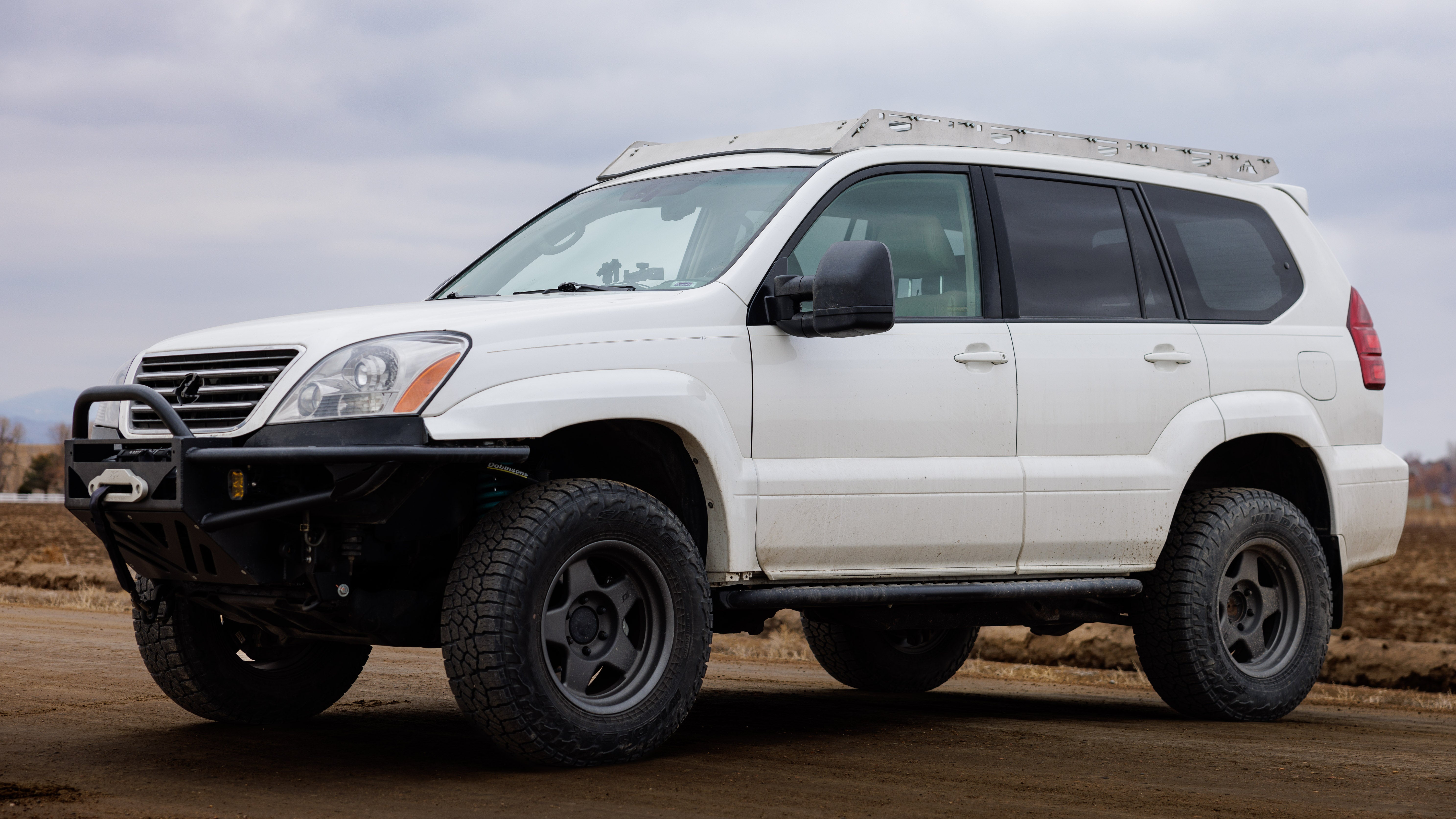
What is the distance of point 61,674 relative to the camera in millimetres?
7652

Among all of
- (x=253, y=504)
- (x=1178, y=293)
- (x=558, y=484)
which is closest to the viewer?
(x=253, y=504)

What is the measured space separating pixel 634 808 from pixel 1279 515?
385 centimetres

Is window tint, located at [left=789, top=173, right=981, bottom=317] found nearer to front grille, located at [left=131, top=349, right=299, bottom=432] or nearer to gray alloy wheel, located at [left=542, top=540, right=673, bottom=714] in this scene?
gray alloy wheel, located at [left=542, top=540, right=673, bottom=714]

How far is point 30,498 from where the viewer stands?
292 feet

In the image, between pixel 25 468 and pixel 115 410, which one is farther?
pixel 25 468

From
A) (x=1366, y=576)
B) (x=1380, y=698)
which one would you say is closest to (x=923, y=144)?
(x=1380, y=698)

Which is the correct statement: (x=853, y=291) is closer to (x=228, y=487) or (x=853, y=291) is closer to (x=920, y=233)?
(x=920, y=233)

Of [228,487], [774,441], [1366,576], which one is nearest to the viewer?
[228,487]

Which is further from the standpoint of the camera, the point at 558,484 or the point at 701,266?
the point at 701,266

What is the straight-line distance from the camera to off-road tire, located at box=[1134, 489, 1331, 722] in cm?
681

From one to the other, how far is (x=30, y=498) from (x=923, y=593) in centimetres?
9250

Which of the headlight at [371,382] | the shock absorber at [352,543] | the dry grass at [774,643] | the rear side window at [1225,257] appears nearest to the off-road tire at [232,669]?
the shock absorber at [352,543]

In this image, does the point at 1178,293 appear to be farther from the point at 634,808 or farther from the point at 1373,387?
the point at 634,808

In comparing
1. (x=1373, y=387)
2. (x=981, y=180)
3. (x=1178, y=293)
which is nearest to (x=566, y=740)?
(x=981, y=180)
